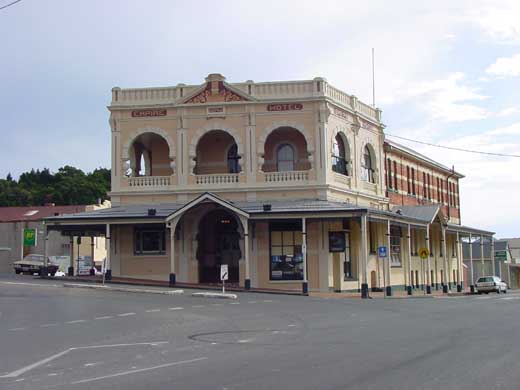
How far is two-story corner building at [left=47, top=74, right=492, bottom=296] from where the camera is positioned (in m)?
34.8

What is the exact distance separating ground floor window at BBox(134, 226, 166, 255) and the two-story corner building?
0.06 metres

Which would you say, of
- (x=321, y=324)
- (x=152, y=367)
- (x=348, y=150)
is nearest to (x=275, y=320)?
(x=321, y=324)

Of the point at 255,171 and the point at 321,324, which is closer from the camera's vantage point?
the point at 321,324

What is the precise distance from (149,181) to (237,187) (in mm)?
4636

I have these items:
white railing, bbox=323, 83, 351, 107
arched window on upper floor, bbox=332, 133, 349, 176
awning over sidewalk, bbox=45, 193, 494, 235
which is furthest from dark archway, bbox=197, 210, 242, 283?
white railing, bbox=323, 83, 351, 107

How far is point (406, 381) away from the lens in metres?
9.77

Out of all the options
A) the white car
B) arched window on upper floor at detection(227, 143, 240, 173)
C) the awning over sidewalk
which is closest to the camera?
the awning over sidewalk

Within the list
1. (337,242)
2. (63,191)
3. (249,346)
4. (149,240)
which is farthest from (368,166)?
(63,191)

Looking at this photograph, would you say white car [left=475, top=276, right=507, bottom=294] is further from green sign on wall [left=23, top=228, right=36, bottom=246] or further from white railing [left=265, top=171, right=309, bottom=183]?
green sign on wall [left=23, top=228, right=36, bottom=246]

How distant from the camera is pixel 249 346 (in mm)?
13742

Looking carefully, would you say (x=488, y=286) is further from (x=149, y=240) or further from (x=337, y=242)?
(x=149, y=240)

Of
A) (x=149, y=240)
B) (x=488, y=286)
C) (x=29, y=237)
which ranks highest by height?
(x=29, y=237)

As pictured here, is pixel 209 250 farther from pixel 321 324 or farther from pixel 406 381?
pixel 406 381

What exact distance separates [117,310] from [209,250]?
606 inches
